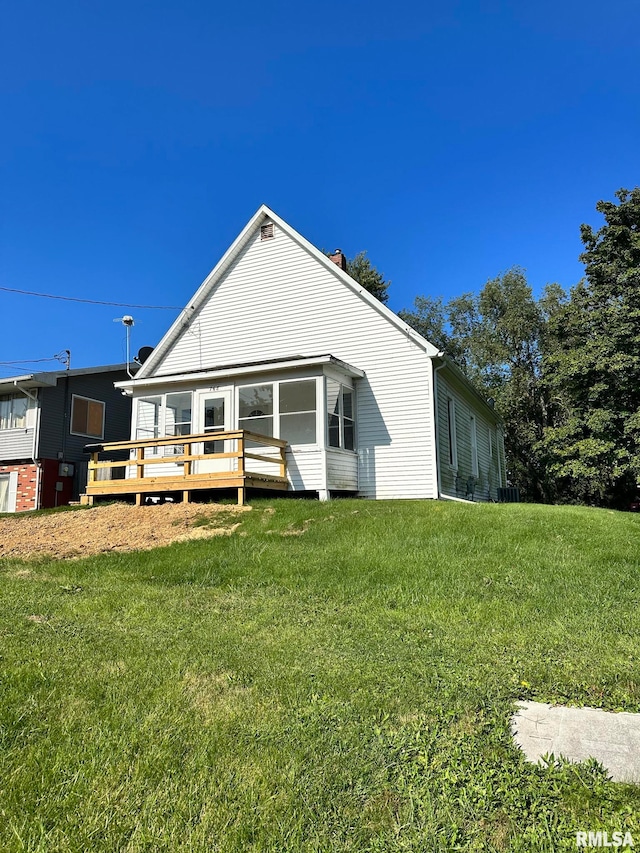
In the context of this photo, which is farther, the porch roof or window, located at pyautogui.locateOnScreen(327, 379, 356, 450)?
window, located at pyautogui.locateOnScreen(327, 379, 356, 450)

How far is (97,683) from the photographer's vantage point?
4.10 metres

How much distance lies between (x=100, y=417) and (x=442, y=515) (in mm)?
18551

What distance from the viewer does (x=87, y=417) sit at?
79.6 feet

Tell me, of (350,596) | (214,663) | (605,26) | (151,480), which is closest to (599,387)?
(605,26)

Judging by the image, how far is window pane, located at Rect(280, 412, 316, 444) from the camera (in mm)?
14938

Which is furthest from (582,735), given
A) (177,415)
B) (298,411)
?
(177,415)

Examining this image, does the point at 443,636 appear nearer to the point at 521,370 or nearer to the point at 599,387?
the point at 599,387

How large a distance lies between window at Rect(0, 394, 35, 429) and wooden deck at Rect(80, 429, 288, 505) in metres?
9.20

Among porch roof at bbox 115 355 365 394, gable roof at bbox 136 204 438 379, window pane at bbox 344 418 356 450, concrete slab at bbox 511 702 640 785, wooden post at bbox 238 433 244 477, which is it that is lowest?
concrete slab at bbox 511 702 640 785

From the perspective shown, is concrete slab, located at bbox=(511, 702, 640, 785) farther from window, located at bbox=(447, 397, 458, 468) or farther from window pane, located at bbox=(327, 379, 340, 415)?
window, located at bbox=(447, 397, 458, 468)

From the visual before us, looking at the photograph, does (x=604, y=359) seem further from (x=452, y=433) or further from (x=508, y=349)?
(x=508, y=349)

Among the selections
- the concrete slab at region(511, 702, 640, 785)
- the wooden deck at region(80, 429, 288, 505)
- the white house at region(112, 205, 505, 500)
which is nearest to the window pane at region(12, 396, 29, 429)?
the white house at region(112, 205, 505, 500)

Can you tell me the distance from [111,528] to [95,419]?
14.5 metres

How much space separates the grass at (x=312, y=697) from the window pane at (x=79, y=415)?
1672 cm
